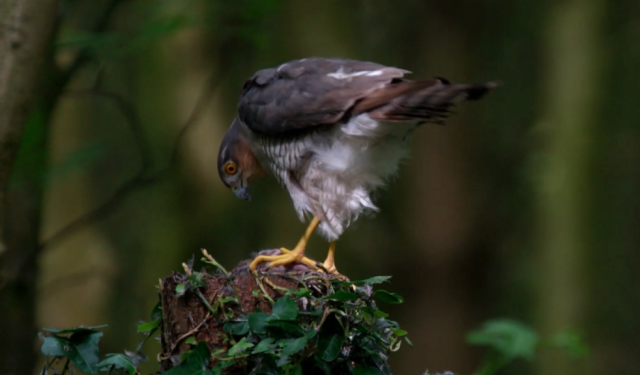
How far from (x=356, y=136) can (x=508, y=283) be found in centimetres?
403

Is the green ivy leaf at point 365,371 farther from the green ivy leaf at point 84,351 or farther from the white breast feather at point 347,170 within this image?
the white breast feather at point 347,170

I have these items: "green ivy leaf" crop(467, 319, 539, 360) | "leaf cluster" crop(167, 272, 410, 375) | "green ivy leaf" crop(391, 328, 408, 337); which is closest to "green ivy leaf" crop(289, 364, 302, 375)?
"leaf cluster" crop(167, 272, 410, 375)

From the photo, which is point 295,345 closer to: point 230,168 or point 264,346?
point 264,346

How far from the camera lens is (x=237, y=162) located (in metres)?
3.90

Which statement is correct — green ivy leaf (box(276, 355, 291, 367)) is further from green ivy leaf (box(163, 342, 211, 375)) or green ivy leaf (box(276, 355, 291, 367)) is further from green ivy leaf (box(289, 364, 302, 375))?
green ivy leaf (box(163, 342, 211, 375))

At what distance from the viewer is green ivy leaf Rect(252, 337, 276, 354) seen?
6.03 feet

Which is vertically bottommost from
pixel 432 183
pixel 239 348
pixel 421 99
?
pixel 432 183

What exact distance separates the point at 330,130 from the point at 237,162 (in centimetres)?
96

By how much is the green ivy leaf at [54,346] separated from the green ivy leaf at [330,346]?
0.72 metres

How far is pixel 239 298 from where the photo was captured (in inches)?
82.6

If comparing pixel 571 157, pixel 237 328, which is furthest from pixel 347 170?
pixel 571 157

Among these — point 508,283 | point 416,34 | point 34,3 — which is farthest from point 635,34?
point 34,3

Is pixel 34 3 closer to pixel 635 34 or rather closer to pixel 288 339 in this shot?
pixel 288 339

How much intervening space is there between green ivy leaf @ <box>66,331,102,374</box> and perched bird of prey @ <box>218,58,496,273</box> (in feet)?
2.69
